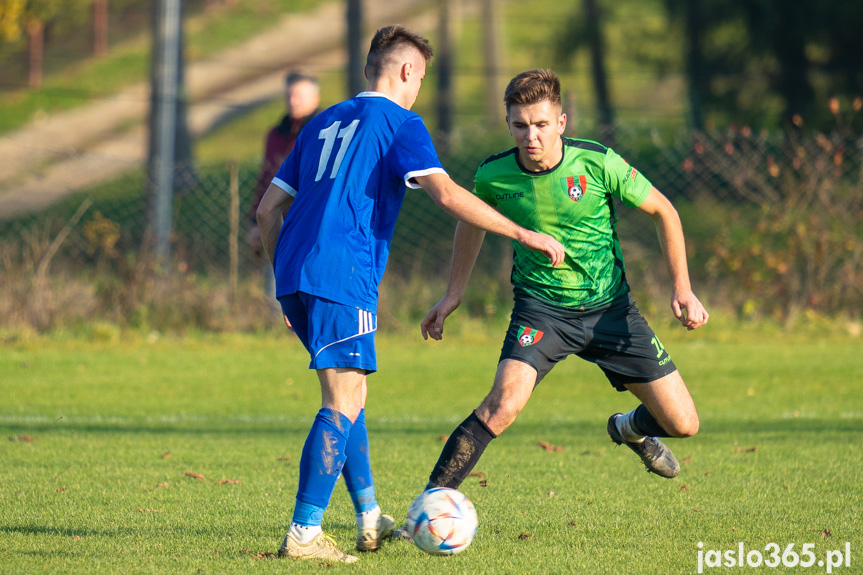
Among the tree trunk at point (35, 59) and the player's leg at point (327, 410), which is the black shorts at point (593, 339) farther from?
the tree trunk at point (35, 59)

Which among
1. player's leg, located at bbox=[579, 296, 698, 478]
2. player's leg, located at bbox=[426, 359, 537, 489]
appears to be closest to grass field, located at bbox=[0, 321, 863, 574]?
player's leg, located at bbox=[426, 359, 537, 489]

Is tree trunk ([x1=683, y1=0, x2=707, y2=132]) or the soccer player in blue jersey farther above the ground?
tree trunk ([x1=683, y1=0, x2=707, y2=132])

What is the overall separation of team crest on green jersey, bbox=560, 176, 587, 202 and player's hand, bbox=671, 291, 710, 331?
63cm

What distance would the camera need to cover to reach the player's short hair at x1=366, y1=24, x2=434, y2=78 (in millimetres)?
3951

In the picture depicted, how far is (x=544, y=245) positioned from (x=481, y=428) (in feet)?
2.87

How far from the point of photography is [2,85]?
36562 millimetres

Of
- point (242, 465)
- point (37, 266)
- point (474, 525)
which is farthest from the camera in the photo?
Answer: point (37, 266)

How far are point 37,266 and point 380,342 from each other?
378cm

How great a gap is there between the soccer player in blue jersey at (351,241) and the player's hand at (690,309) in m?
0.80

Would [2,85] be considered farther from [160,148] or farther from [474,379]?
[474,379]

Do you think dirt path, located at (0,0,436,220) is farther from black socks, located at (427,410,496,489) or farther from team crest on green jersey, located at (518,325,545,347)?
black socks, located at (427,410,496,489)

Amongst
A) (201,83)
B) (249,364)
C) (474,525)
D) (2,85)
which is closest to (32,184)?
(249,364)

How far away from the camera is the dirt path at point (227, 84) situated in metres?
32.4

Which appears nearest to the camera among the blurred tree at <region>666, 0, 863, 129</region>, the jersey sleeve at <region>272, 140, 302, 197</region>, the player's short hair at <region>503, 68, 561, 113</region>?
the jersey sleeve at <region>272, 140, 302, 197</region>
